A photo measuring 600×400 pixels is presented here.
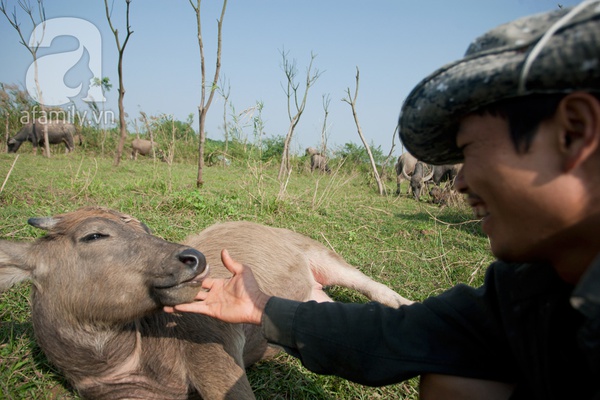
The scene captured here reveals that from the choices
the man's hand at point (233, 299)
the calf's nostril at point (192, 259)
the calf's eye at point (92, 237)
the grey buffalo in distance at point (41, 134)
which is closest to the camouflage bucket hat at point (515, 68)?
the man's hand at point (233, 299)

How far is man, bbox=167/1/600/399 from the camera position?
939 millimetres

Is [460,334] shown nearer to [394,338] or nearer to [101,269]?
[394,338]

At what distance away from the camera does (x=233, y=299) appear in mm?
1828

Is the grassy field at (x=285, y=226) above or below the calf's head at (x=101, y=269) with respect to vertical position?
below

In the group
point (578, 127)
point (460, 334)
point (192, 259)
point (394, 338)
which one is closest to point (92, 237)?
point (192, 259)

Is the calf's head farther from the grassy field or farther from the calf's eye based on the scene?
the grassy field

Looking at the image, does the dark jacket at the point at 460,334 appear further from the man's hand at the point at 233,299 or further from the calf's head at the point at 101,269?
the calf's head at the point at 101,269

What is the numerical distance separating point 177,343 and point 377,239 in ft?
12.7

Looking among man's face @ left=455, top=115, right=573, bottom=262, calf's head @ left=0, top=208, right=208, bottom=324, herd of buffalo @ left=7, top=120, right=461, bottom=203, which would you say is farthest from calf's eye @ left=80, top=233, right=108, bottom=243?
herd of buffalo @ left=7, top=120, right=461, bottom=203

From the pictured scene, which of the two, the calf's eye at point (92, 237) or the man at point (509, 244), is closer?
the man at point (509, 244)

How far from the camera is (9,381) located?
2.25 metres

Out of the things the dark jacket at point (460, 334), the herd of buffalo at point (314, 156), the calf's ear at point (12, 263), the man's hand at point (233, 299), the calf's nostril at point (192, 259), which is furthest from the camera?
the herd of buffalo at point (314, 156)

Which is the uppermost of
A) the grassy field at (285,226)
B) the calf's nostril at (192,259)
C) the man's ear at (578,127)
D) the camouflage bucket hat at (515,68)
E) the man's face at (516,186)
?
the camouflage bucket hat at (515,68)

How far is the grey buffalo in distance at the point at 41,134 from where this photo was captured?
1933cm
